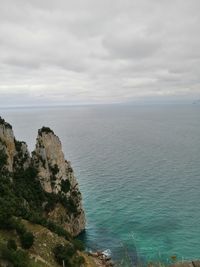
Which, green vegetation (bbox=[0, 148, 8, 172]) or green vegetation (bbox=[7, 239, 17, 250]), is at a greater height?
green vegetation (bbox=[0, 148, 8, 172])

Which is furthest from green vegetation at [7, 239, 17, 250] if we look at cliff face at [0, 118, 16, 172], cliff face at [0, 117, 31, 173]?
cliff face at [0, 118, 16, 172]

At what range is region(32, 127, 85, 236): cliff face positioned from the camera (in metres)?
72.9

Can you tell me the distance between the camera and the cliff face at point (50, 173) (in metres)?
70.9

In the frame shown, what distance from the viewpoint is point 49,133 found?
7756 centimetres

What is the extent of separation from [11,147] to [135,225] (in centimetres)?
3415

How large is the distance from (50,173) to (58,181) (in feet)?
8.97

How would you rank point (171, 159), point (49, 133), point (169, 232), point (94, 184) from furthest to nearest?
point (171, 159) → point (94, 184) → point (49, 133) → point (169, 232)

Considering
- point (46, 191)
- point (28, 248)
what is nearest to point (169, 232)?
point (46, 191)

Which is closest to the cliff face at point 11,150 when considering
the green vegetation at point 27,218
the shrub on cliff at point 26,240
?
the green vegetation at point 27,218

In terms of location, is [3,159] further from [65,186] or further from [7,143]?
[65,186]

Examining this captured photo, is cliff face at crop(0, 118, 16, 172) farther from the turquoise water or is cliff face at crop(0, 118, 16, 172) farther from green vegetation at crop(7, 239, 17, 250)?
green vegetation at crop(7, 239, 17, 250)

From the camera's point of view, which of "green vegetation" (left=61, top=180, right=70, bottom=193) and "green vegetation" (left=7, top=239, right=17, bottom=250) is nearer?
"green vegetation" (left=7, top=239, right=17, bottom=250)

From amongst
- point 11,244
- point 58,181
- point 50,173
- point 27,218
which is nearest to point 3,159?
point 50,173

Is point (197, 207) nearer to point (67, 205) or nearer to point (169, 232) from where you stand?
point (169, 232)
